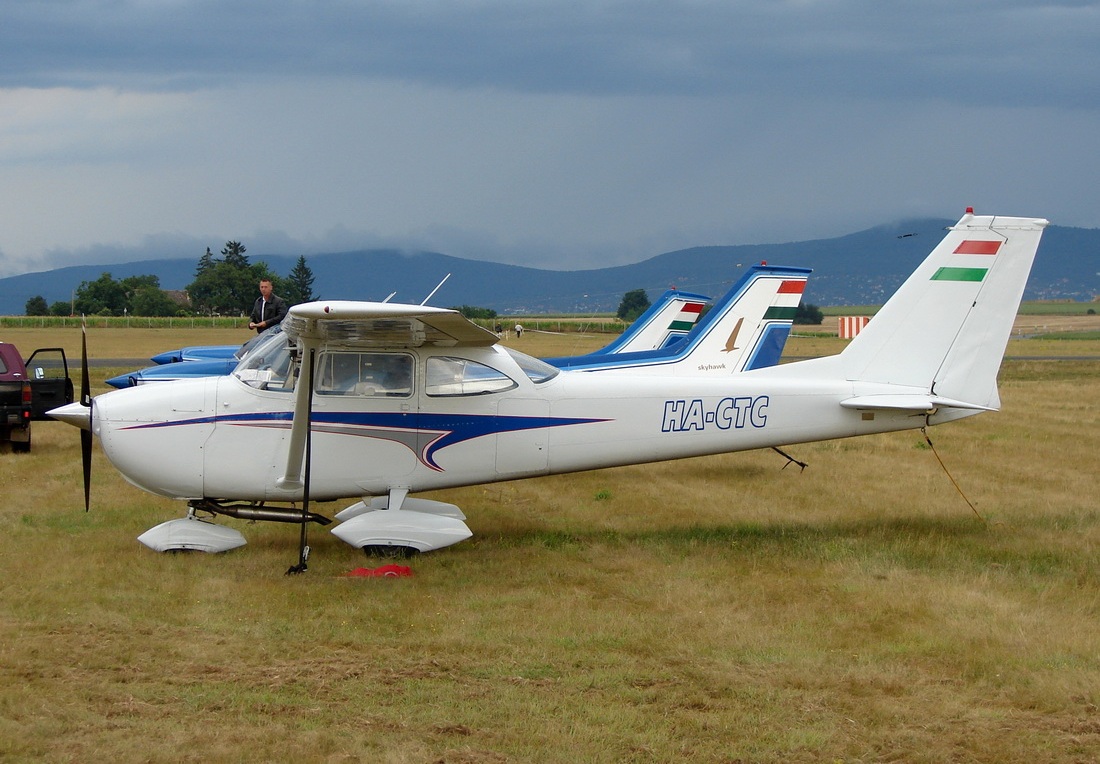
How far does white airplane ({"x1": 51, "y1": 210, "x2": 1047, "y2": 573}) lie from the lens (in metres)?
8.56

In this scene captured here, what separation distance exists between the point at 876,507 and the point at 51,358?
112 feet

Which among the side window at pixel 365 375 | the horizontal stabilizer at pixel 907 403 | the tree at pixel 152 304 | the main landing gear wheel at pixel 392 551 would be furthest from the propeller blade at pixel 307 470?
the tree at pixel 152 304

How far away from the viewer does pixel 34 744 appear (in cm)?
479

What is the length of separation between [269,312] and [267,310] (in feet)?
0.15

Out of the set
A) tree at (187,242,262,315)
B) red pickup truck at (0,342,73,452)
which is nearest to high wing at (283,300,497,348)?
red pickup truck at (0,342,73,452)

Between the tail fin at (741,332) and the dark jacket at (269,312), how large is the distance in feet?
12.8

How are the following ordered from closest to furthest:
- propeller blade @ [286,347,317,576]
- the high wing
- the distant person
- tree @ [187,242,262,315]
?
the high wing, propeller blade @ [286,347,317,576], the distant person, tree @ [187,242,262,315]

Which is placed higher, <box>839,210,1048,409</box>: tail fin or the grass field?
<box>839,210,1048,409</box>: tail fin

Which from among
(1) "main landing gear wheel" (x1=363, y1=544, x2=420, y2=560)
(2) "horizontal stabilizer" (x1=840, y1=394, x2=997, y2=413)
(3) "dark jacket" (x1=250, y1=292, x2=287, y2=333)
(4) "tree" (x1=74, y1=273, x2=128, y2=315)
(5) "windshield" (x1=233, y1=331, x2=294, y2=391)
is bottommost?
(4) "tree" (x1=74, y1=273, x2=128, y2=315)

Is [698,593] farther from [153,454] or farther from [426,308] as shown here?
[153,454]

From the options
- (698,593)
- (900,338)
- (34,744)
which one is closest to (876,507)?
(900,338)

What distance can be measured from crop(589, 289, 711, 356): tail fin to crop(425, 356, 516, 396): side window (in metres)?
9.49

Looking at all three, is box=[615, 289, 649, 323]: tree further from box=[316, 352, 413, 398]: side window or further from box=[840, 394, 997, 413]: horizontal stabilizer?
box=[316, 352, 413, 398]: side window

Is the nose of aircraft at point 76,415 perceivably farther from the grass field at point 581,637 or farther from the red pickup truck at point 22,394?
the red pickup truck at point 22,394
